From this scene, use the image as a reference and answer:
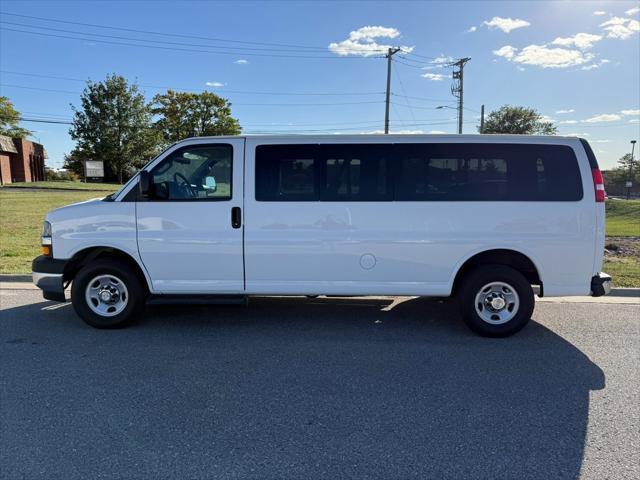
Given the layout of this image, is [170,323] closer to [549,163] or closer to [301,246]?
[301,246]

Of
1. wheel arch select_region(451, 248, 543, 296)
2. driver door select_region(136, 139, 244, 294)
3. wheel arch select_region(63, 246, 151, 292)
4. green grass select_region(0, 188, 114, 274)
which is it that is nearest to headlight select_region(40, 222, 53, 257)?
wheel arch select_region(63, 246, 151, 292)

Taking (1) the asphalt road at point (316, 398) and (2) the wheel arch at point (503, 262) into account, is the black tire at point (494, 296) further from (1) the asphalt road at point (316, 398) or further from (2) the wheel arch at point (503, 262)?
(1) the asphalt road at point (316, 398)

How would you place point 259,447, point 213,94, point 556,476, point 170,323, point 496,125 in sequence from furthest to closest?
1. point 213,94
2. point 496,125
3. point 170,323
4. point 259,447
5. point 556,476

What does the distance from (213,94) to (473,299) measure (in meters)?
65.7

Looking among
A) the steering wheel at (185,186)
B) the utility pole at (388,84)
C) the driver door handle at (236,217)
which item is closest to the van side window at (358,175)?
the driver door handle at (236,217)

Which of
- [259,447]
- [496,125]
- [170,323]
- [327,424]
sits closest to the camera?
[259,447]

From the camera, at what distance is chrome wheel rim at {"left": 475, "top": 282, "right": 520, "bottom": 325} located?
5.04 m

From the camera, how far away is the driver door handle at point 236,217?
5.03m

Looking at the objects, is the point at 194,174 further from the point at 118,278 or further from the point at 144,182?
the point at 118,278

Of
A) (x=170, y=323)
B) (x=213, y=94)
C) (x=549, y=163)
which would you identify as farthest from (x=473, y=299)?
(x=213, y=94)

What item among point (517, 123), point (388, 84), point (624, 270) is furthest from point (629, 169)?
point (624, 270)

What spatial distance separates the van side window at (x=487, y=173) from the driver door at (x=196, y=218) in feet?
6.11

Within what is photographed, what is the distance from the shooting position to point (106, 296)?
525cm

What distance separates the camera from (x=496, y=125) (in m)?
57.0
